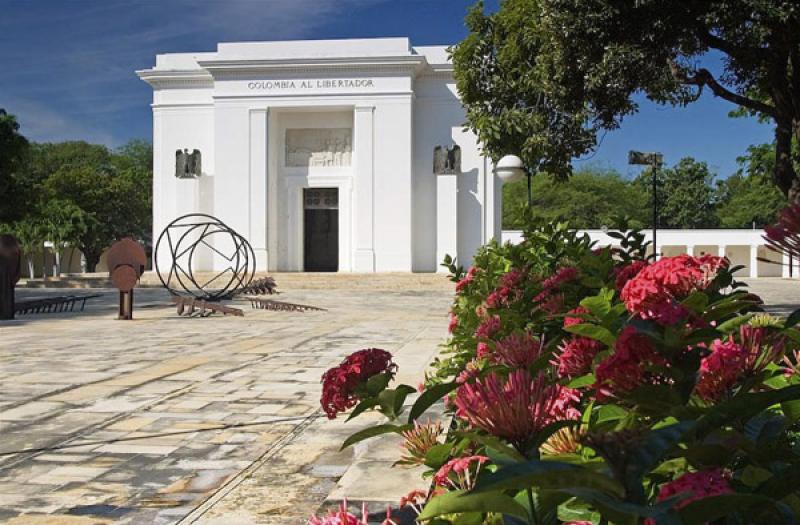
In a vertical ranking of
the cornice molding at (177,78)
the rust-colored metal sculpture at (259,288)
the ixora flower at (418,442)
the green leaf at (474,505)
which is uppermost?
the cornice molding at (177,78)

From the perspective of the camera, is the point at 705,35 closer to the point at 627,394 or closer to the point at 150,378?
the point at 150,378

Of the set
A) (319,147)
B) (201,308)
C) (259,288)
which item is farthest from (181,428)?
(319,147)

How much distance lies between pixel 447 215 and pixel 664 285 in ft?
93.8

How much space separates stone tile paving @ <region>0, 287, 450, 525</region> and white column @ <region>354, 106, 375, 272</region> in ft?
59.8

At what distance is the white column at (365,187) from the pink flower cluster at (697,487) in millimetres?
28975

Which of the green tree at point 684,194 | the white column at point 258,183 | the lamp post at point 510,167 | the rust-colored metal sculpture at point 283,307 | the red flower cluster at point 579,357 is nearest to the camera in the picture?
the red flower cluster at point 579,357

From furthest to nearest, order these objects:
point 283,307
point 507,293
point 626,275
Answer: point 283,307 → point 507,293 → point 626,275

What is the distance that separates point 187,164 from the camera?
30.7m

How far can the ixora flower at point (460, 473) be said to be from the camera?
1241mm

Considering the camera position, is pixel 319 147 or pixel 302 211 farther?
pixel 319 147

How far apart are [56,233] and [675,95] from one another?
35207 mm

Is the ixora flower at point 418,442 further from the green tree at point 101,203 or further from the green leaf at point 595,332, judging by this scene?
the green tree at point 101,203

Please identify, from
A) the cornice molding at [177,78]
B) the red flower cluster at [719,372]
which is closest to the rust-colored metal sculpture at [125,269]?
the red flower cluster at [719,372]

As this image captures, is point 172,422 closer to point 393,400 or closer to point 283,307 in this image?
point 393,400
